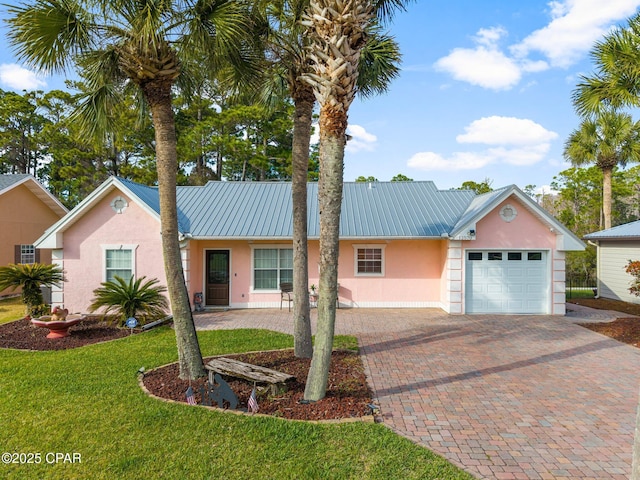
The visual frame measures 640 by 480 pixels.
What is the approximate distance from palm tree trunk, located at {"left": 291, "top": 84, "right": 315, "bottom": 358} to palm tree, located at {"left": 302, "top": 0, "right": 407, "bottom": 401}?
2.12m

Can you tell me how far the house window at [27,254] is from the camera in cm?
1885

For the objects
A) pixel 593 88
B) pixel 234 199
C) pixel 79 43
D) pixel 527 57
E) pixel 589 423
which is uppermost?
pixel 527 57

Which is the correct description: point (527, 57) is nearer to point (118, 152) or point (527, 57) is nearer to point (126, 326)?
point (126, 326)

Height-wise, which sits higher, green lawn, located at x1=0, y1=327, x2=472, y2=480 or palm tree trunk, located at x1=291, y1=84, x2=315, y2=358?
palm tree trunk, located at x1=291, y1=84, x2=315, y2=358

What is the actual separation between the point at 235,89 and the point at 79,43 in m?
3.11

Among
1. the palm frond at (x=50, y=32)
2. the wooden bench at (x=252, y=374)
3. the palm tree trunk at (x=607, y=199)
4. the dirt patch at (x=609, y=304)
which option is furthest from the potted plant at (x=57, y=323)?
the palm tree trunk at (x=607, y=199)

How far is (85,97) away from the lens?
7.17 m

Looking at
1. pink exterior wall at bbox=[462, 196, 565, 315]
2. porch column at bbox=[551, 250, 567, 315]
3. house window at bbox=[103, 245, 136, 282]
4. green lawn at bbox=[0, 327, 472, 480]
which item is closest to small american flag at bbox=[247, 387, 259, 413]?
green lawn at bbox=[0, 327, 472, 480]

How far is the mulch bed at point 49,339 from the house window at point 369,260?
832 cm

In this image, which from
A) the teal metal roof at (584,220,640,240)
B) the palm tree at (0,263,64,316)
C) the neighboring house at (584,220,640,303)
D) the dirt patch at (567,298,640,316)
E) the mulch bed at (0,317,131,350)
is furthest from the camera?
the neighboring house at (584,220,640,303)

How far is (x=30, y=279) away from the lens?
1133 cm

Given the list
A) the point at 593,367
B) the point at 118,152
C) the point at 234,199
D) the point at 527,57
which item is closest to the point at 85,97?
the point at 234,199

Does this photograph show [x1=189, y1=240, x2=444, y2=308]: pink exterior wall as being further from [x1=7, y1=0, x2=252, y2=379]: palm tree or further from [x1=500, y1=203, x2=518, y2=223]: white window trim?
[x1=7, y1=0, x2=252, y2=379]: palm tree

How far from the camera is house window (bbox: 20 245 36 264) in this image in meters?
18.9
